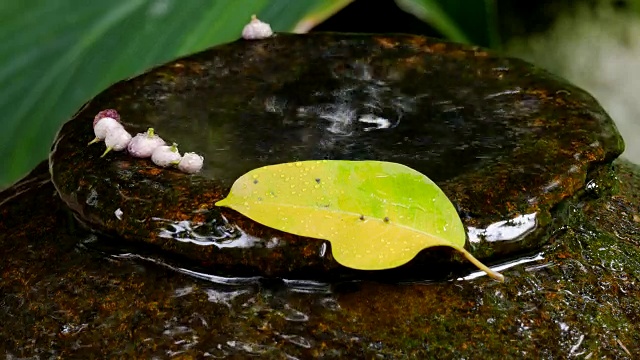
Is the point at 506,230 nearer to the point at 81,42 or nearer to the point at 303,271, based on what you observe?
the point at 303,271

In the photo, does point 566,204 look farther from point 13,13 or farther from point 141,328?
point 13,13

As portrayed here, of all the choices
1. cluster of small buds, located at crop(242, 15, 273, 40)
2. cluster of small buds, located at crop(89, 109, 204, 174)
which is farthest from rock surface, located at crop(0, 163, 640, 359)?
cluster of small buds, located at crop(242, 15, 273, 40)

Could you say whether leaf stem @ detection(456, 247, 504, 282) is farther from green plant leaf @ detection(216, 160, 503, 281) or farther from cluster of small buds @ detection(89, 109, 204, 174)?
cluster of small buds @ detection(89, 109, 204, 174)

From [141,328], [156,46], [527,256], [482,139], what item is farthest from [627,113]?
[141,328]

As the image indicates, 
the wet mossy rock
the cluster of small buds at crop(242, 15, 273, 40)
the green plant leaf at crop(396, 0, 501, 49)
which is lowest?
the green plant leaf at crop(396, 0, 501, 49)

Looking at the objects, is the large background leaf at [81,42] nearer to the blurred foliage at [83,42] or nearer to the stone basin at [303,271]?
the blurred foliage at [83,42]

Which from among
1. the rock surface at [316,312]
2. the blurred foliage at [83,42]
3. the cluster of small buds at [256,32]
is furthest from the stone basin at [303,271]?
the blurred foliage at [83,42]

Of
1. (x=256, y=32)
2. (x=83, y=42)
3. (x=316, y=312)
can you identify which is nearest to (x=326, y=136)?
(x=316, y=312)
